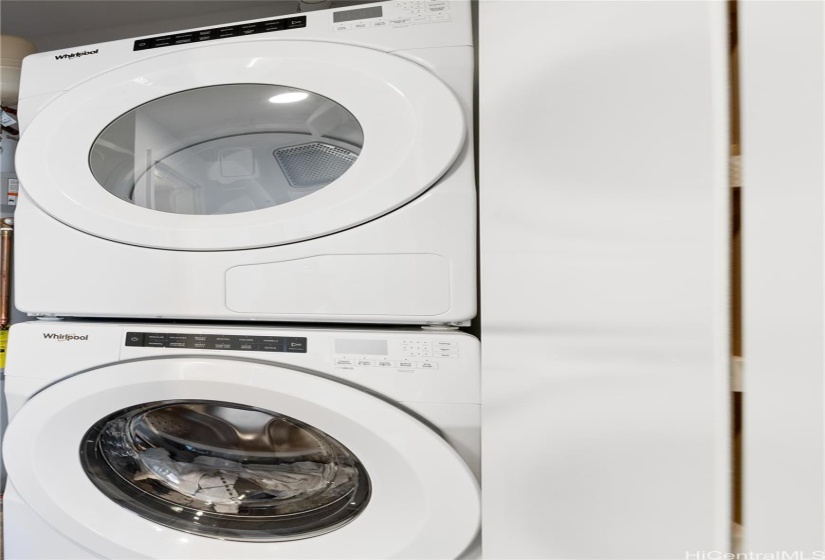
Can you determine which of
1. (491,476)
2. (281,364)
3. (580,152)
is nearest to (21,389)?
(281,364)

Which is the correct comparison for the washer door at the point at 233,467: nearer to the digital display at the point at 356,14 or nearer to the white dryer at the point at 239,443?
the white dryer at the point at 239,443

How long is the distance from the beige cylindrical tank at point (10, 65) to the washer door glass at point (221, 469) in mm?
711

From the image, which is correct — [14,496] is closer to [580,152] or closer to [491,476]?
[491,476]

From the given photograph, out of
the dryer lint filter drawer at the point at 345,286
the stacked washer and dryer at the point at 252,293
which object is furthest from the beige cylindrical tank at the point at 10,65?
the dryer lint filter drawer at the point at 345,286

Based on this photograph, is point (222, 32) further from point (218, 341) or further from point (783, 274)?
point (783, 274)

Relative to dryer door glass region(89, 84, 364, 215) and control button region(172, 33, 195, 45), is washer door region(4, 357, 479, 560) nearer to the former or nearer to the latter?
dryer door glass region(89, 84, 364, 215)

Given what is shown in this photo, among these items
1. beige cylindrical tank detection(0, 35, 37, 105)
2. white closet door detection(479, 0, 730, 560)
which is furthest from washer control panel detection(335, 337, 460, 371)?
beige cylindrical tank detection(0, 35, 37, 105)

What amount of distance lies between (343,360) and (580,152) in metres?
0.49

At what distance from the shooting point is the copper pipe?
0.78 meters

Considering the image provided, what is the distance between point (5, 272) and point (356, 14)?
34.1 inches

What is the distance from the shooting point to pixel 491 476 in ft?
1.05

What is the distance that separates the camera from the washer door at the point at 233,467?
1.80 feet

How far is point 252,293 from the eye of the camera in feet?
1.93

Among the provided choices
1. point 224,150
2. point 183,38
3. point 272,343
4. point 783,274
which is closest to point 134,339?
point 272,343
